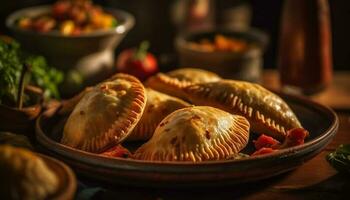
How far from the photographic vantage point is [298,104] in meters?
1.97

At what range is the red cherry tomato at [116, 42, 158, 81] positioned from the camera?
3.26 metres

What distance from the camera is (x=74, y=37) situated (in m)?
2.69

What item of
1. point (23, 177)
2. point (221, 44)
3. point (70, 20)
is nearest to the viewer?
point (23, 177)

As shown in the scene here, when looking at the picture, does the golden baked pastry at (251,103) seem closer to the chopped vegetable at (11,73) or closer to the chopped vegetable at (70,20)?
the chopped vegetable at (11,73)

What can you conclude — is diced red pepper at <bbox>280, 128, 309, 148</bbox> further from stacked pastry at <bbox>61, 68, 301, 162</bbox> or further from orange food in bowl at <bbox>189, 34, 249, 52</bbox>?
orange food in bowl at <bbox>189, 34, 249, 52</bbox>

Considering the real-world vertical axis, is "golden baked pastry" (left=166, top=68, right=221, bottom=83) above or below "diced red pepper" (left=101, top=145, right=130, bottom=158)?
above

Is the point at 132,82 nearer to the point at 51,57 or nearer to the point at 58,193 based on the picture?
the point at 58,193

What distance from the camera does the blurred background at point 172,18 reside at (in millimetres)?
3377

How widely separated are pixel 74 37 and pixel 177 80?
2.91 ft

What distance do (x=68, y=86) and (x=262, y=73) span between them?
3.49ft

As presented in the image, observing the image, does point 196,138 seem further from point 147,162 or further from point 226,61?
point 226,61

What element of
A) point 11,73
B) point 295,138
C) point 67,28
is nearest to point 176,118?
point 295,138

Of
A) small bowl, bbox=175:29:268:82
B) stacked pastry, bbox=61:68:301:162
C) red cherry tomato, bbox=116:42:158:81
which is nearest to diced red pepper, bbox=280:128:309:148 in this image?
stacked pastry, bbox=61:68:301:162

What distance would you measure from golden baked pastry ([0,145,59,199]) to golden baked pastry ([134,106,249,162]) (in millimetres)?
389
